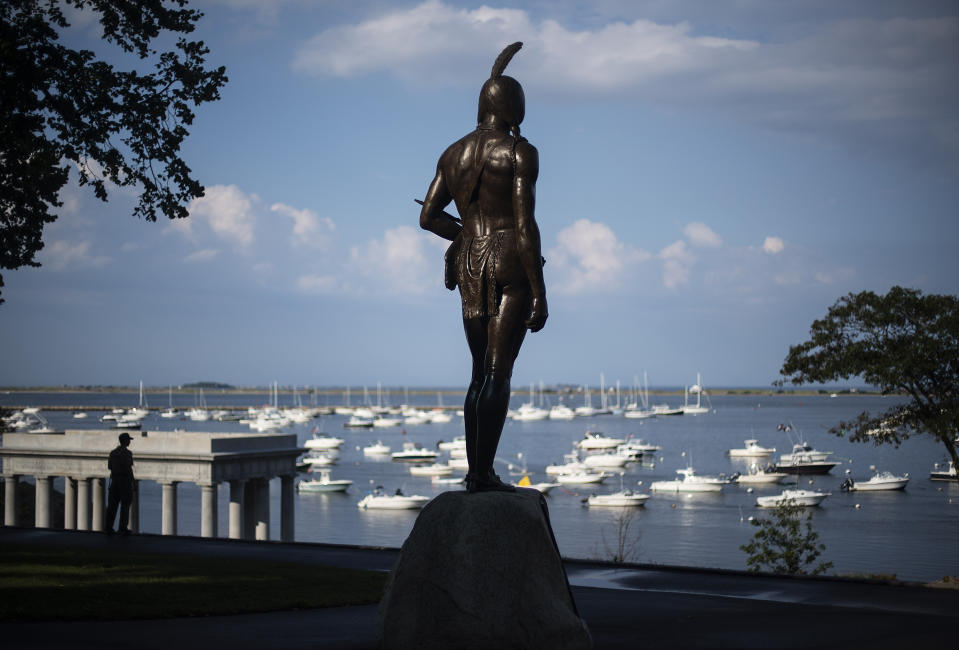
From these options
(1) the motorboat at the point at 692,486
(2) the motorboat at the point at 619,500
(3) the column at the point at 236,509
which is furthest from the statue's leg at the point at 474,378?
(1) the motorboat at the point at 692,486

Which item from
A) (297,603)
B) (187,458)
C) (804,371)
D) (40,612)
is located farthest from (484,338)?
(187,458)

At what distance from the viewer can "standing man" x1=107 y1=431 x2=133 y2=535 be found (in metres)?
18.8

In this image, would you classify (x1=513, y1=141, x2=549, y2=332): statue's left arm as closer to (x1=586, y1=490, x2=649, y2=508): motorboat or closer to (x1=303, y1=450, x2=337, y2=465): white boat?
(x1=586, y1=490, x2=649, y2=508): motorboat

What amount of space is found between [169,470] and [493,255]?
1277 inches

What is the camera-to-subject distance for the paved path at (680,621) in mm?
9258

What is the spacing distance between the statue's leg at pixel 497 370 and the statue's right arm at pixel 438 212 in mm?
1022

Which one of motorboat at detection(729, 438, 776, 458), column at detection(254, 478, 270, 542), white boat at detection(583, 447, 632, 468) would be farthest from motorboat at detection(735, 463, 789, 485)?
column at detection(254, 478, 270, 542)

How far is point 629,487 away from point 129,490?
68596 mm

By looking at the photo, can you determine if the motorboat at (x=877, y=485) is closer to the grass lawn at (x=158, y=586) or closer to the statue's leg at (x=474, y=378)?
the grass lawn at (x=158, y=586)

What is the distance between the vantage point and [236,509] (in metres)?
39.0

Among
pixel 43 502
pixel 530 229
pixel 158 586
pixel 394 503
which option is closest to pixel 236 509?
pixel 43 502

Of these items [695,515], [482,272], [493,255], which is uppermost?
[493,255]

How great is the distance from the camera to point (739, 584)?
1409cm

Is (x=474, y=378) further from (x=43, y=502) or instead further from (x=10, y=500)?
(x=10, y=500)
